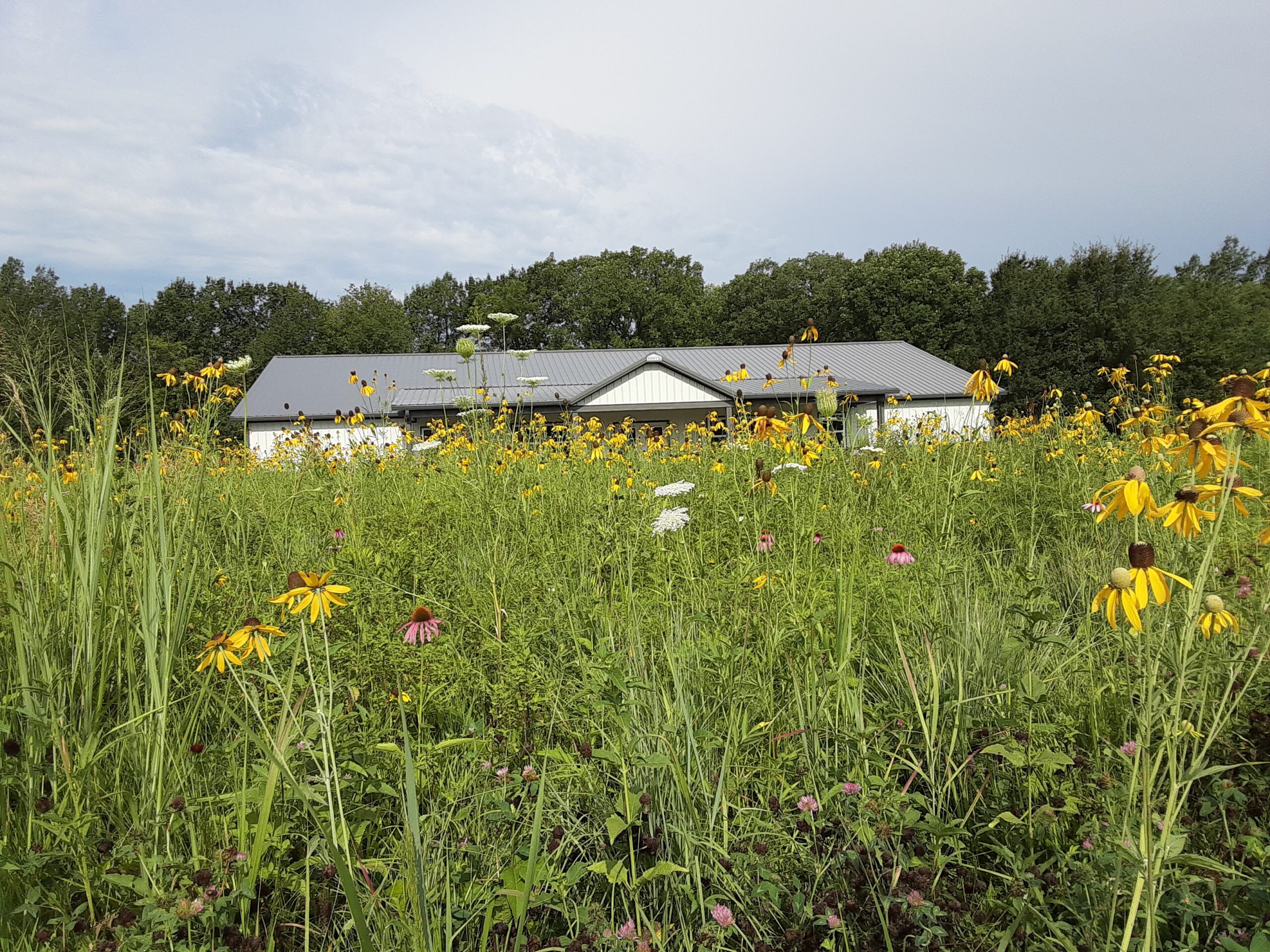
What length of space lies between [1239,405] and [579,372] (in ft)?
95.9

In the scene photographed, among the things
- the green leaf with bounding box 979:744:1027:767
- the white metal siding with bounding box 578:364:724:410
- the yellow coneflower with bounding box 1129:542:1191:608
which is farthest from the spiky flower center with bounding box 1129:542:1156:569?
the white metal siding with bounding box 578:364:724:410

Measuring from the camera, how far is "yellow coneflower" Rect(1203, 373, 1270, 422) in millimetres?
1095

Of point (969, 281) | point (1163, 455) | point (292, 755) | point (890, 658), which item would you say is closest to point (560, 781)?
point (292, 755)

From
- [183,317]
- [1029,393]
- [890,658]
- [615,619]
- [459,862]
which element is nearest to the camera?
[459,862]

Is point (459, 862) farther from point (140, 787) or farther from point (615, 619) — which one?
point (615, 619)

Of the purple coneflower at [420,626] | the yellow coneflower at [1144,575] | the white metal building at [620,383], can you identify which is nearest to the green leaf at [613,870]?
the purple coneflower at [420,626]

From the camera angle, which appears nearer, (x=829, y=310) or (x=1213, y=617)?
(x=1213, y=617)

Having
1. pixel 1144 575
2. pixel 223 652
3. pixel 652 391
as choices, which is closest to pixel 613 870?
pixel 223 652

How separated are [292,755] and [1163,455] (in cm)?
350

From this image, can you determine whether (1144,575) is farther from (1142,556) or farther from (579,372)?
(579,372)

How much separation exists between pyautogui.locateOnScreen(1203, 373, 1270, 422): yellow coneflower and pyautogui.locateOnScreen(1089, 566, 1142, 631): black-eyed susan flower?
0.97ft

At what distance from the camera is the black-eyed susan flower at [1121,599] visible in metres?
1.02

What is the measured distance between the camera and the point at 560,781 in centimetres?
153

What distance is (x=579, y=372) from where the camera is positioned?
2988 cm
